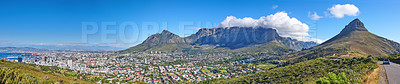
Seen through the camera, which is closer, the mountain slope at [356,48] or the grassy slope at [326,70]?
the grassy slope at [326,70]

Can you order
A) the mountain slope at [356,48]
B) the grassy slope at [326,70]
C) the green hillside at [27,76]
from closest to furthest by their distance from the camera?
the green hillside at [27,76]
the grassy slope at [326,70]
the mountain slope at [356,48]

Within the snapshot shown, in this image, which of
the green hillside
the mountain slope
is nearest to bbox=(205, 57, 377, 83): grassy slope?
the mountain slope

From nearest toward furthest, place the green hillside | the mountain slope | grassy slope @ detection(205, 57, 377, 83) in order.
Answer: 1. the green hillside
2. grassy slope @ detection(205, 57, 377, 83)
3. the mountain slope

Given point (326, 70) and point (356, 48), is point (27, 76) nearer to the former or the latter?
point (326, 70)

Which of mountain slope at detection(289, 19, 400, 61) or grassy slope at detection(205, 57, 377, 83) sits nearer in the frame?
grassy slope at detection(205, 57, 377, 83)

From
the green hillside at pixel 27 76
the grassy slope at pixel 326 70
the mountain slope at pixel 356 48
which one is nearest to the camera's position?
the green hillside at pixel 27 76

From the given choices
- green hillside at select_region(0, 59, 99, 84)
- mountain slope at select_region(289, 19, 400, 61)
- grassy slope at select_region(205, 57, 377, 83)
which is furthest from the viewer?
mountain slope at select_region(289, 19, 400, 61)

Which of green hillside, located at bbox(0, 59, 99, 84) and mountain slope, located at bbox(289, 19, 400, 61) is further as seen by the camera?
mountain slope, located at bbox(289, 19, 400, 61)

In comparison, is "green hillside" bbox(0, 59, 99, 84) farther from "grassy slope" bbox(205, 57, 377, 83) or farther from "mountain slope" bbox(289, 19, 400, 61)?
"mountain slope" bbox(289, 19, 400, 61)

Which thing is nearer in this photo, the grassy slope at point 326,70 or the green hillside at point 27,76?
the green hillside at point 27,76

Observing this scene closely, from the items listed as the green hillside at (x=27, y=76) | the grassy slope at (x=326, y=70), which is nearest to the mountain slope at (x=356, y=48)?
the grassy slope at (x=326, y=70)

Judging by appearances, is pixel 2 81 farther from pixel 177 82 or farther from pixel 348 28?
pixel 348 28

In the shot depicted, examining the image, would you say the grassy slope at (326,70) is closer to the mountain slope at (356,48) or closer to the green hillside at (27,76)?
the mountain slope at (356,48)
